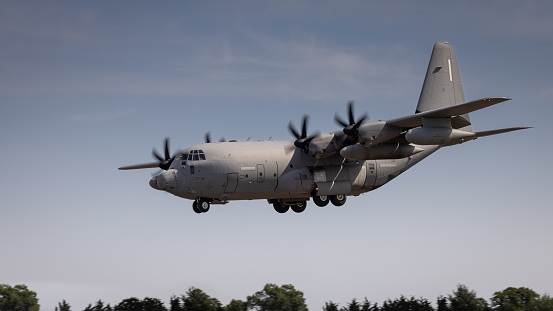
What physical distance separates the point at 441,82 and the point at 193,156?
15.1m

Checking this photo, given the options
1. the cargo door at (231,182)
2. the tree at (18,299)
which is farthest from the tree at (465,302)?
the tree at (18,299)

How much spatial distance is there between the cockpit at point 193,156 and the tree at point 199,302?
12875 mm

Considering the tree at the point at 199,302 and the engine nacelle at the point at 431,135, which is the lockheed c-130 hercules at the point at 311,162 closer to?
the engine nacelle at the point at 431,135

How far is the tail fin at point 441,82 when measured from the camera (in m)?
41.1

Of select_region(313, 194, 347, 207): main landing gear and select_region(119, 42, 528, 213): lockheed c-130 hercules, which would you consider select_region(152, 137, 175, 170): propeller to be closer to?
select_region(119, 42, 528, 213): lockheed c-130 hercules

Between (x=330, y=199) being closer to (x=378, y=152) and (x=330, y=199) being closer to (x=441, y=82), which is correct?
(x=378, y=152)

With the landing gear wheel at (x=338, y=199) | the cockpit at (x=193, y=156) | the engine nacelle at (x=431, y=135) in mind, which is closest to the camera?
the engine nacelle at (x=431, y=135)

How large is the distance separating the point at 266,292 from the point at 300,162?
19.5 m

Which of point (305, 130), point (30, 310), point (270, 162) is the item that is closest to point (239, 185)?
point (270, 162)

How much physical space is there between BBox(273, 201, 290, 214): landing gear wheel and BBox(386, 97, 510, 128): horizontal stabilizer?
802 centimetres

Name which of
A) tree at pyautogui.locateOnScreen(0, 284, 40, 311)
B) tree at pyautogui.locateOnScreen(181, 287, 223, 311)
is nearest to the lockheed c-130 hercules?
tree at pyautogui.locateOnScreen(181, 287, 223, 311)

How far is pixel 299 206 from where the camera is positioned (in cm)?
4000

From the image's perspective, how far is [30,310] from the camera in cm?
5934

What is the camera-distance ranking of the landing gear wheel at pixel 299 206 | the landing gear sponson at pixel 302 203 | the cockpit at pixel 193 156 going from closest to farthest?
the cockpit at pixel 193 156
the landing gear sponson at pixel 302 203
the landing gear wheel at pixel 299 206
